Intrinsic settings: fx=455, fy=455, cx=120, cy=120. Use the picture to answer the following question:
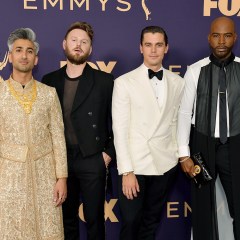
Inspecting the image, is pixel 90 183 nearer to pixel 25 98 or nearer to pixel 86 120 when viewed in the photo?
pixel 86 120

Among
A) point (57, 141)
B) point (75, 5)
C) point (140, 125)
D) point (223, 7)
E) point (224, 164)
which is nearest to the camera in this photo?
point (57, 141)

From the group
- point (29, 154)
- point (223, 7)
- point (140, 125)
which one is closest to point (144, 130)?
point (140, 125)

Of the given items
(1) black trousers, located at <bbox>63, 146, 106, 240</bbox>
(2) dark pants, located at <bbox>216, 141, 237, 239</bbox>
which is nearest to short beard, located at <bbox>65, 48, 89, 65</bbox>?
(1) black trousers, located at <bbox>63, 146, 106, 240</bbox>

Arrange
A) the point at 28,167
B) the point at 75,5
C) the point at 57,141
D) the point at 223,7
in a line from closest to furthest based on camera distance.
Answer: the point at 28,167 < the point at 57,141 < the point at 75,5 < the point at 223,7

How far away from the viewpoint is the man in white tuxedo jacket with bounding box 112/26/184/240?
114 inches

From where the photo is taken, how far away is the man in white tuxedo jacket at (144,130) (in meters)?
2.89

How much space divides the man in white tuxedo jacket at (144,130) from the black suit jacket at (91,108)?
0.14 meters

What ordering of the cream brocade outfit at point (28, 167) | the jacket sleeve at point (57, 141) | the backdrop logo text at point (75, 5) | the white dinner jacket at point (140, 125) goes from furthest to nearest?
the backdrop logo text at point (75, 5) < the white dinner jacket at point (140, 125) < the jacket sleeve at point (57, 141) < the cream brocade outfit at point (28, 167)

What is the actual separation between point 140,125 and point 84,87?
0.45 meters

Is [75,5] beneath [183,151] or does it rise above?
above

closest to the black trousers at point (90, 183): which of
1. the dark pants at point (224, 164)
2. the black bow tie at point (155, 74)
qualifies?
the black bow tie at point (155, 74)

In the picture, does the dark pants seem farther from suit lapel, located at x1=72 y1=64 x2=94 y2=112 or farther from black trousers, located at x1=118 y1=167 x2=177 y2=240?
suit lapel, located at x1=72 y1=64 x2=94 y2=112

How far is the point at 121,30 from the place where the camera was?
3625 millimetres

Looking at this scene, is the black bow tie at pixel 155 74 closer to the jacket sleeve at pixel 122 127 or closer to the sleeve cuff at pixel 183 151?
the jacket sleeve at pixel 122 127
